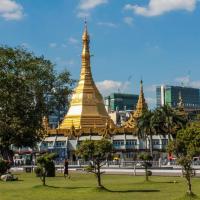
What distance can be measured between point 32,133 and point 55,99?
4.63 m

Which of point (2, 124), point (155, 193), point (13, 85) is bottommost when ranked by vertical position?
point (155, 193)

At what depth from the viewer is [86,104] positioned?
4227 inches

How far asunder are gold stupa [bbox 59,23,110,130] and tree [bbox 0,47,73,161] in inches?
1751

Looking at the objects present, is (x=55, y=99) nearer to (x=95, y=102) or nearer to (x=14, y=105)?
(x=14, y=105)

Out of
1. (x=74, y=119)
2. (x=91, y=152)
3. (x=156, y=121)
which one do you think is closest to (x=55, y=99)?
(x=156, y=121)

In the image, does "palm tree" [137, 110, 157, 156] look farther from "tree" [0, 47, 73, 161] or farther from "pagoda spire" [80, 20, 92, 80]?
"pagoda spire" [80, 20, 92, 80]

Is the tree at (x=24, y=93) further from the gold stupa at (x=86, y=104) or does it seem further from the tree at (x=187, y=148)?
the gold stupa at (x=86, y=104)

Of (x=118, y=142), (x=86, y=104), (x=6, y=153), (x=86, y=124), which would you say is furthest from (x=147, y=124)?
(x=86, y=104)

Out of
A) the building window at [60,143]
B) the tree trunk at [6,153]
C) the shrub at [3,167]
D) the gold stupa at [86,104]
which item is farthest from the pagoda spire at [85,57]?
the shrub at [3,167]

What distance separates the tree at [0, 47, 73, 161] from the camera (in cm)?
5385

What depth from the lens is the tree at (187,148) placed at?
23891 millimetres

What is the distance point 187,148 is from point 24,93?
1244 inches

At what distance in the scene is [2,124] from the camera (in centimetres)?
5416

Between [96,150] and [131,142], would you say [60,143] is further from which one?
[96,150]
